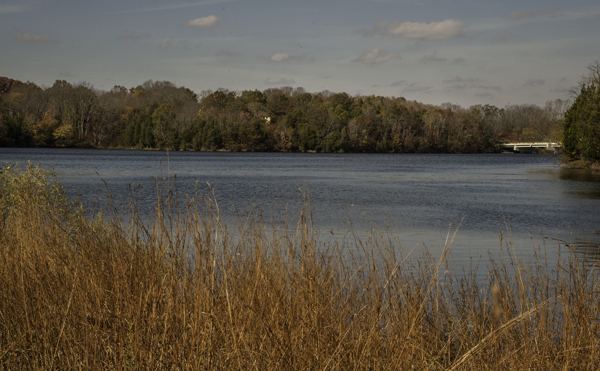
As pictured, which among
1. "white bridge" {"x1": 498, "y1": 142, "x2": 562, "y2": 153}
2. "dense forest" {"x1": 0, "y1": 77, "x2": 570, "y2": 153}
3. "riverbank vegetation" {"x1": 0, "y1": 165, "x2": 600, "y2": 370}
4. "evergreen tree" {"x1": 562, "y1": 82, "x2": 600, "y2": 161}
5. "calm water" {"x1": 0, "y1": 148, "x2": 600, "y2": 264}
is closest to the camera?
"riverbank vegetation" {"x1": 0, "y1": 165, "x2": 600, "y2": 370}

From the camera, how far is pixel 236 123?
124m

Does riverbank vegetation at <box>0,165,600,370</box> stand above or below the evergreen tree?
below

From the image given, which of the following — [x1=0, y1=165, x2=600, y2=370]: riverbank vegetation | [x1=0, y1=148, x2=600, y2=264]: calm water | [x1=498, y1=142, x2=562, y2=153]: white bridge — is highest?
[x1=498, y1=142, x2=562, y2=153]: white bridge

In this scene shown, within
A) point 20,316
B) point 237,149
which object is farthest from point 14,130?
point 20,316

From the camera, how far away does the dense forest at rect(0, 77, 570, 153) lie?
11069cm

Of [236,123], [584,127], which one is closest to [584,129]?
[584,127]

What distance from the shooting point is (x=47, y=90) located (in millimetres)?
121312

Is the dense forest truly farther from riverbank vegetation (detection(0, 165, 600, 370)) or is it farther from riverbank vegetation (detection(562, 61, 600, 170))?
riverbank vegetation (detection(0, 165, 600, 370))

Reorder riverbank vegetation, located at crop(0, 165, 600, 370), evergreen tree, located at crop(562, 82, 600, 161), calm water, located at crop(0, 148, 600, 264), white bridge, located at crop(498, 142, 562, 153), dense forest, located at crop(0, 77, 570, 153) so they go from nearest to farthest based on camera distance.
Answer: riverbank vegetation, located at crop(0, 165, 600, 370) < calm water, located at crop(0, 148, 600, 264) < evergreen tree, located at crop(562, 82, 600, 161) < dense forest, located at crop(0, 77, 570, 153) < white bridge, located at crop(498, 142, 562, 153)

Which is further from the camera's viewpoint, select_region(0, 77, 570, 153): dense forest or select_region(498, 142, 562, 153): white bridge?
select_region(498, 142, 562, 153): white bridge

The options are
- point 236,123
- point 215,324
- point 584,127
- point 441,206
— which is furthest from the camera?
point 236,123

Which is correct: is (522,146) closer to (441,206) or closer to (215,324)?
(441,206)

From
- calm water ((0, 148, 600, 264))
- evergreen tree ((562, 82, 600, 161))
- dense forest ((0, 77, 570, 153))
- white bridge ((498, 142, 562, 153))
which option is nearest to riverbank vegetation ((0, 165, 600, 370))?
calm water ((0, 148, 600, 264))

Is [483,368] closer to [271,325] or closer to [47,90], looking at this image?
[271,325]
